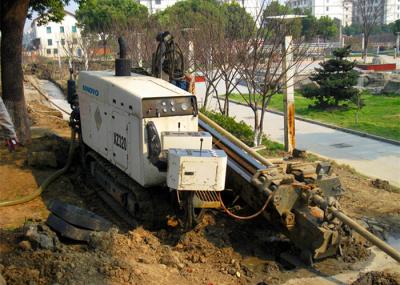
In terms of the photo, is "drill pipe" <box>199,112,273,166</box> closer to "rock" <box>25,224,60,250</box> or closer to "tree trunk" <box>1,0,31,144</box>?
"rock" <box>25,224,60,250</box>

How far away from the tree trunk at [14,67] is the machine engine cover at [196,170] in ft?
21.6

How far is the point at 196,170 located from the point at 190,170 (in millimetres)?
76

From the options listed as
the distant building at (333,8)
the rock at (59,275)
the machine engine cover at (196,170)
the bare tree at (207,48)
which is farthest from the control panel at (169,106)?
the distant building at (333,8)

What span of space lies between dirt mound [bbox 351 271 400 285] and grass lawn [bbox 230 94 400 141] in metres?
11.2

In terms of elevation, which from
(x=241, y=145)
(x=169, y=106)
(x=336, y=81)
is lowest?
(x=241, y=145)

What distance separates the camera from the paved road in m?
12.9

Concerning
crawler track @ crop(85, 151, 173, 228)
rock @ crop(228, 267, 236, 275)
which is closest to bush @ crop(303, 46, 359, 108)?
crawler track @ crop(85, 151, 173, 228)

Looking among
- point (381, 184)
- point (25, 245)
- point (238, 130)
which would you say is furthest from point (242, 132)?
point (25, 245)

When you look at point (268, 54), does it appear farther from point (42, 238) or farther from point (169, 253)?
point (42, 238)

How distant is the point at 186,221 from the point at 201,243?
370 millimetres

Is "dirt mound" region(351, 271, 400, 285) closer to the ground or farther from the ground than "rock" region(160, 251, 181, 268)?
closer to the ground

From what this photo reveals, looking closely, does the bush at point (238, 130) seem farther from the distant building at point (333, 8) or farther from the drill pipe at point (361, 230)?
the distant building at point (333, 8)

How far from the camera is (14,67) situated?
11633 millimetres

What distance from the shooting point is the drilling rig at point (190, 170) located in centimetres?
635
